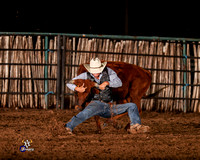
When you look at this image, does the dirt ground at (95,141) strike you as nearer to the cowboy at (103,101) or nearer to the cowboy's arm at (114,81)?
the cowboy at (103,101)

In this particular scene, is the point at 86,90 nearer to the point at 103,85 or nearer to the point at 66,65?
the point at 103,85

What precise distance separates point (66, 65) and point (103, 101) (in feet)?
12.1

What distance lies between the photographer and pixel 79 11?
25266 mm

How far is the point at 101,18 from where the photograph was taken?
83.1 ft

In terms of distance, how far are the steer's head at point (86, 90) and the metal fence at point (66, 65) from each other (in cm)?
356

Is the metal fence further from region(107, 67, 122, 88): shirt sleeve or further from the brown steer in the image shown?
region(107, 67, 122, 88): shirt sleeve

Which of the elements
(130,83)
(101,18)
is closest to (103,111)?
(130,83)

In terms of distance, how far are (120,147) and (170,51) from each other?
5436mm

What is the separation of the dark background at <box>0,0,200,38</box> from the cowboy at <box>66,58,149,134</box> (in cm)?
1851

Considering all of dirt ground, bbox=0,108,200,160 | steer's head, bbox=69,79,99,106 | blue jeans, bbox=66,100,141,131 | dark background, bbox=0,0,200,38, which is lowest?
dirt ground, bbox=0,108,200,160

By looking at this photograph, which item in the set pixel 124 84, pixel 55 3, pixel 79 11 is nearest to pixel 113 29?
pixel 79 11

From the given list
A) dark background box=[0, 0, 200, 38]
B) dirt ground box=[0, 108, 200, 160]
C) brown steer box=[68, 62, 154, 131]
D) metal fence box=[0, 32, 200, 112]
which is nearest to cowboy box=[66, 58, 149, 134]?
dirt ground box=[0, 108, 200, 160]

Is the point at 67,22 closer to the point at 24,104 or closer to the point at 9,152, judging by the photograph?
the point at 24,104

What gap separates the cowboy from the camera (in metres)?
5.39
